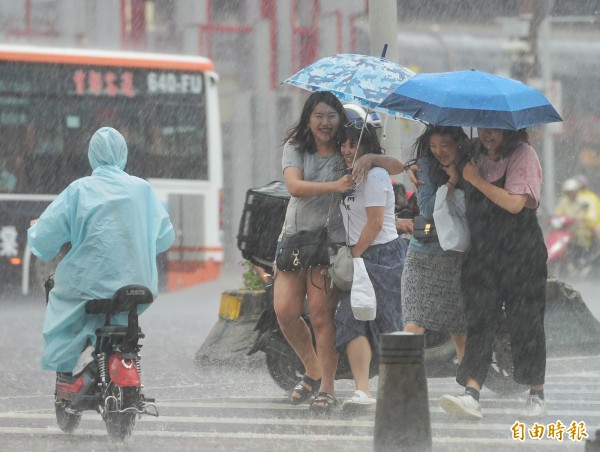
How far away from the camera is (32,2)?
84.1 feet

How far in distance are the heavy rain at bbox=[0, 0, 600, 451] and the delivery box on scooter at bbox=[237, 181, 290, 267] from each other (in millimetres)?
16

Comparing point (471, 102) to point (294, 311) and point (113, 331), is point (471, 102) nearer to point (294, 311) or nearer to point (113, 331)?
point (294, 311)

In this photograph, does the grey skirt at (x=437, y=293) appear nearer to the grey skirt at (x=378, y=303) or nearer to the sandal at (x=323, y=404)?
the grey skirt at (x=378, y=303)

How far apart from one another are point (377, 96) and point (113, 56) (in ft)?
38.2

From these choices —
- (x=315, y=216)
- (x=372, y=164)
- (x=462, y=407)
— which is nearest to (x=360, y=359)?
(x=462, y=407)

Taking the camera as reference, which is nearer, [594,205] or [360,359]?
[360,359]

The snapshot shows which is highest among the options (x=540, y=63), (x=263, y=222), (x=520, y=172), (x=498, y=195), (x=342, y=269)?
(x=540, y=63)

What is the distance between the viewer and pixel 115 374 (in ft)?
22.6

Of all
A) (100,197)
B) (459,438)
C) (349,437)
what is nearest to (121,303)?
(100,197)

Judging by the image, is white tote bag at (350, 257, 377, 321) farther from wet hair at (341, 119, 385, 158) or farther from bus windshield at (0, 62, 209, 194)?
bus windshield at (0, 62, 209, 194)

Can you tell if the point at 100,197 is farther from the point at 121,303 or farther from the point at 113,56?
the point at 113,56

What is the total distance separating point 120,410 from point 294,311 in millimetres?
1522

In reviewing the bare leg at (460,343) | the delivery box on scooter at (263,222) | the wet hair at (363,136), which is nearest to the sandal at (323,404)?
the bare leg at (460,343)

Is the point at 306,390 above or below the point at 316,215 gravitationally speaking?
below
